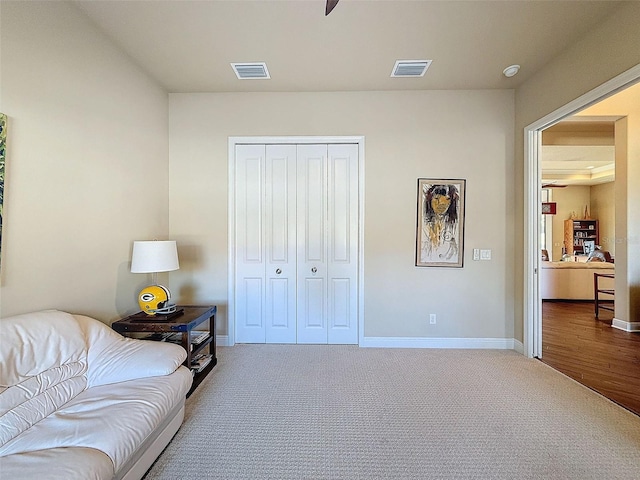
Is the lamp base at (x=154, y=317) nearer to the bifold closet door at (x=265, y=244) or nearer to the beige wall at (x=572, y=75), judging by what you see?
the bifold closet door at (x=265, y=244)

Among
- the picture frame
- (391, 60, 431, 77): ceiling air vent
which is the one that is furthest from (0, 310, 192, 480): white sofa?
the picture frame

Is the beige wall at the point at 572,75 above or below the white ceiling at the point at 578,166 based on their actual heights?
below

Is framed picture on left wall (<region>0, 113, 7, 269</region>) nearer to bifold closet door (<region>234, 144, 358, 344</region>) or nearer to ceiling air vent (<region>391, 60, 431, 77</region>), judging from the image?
bifold closet door (<region>234, 144, 358, 344</region>)

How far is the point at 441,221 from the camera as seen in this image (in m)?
3.45

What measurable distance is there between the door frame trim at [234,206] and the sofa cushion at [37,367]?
1.75m

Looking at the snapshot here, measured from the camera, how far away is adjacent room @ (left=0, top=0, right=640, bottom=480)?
5.71 ft

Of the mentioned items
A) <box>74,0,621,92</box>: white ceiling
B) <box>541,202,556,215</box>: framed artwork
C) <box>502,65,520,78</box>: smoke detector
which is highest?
<box>74,0,621,92</box>: white ceiling

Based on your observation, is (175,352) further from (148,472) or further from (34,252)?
(34,252)

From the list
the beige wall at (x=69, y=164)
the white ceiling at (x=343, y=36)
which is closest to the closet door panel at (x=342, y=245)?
the white ceiling at (x=343, y=36)

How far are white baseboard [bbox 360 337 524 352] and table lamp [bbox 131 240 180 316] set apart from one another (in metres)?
2.17

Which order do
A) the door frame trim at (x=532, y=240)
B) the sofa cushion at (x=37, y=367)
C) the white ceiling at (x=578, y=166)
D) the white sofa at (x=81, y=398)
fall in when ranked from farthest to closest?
the white ceiling at (x=578, y=166) → the door frame trim at (x=532, y=240) → the sofa cushion at (x=37, y=367) → the white sofa at (x=81, y=398)

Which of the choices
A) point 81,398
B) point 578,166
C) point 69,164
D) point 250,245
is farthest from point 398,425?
point 578,166

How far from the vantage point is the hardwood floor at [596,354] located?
256 cm

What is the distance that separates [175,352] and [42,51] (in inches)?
84.9
